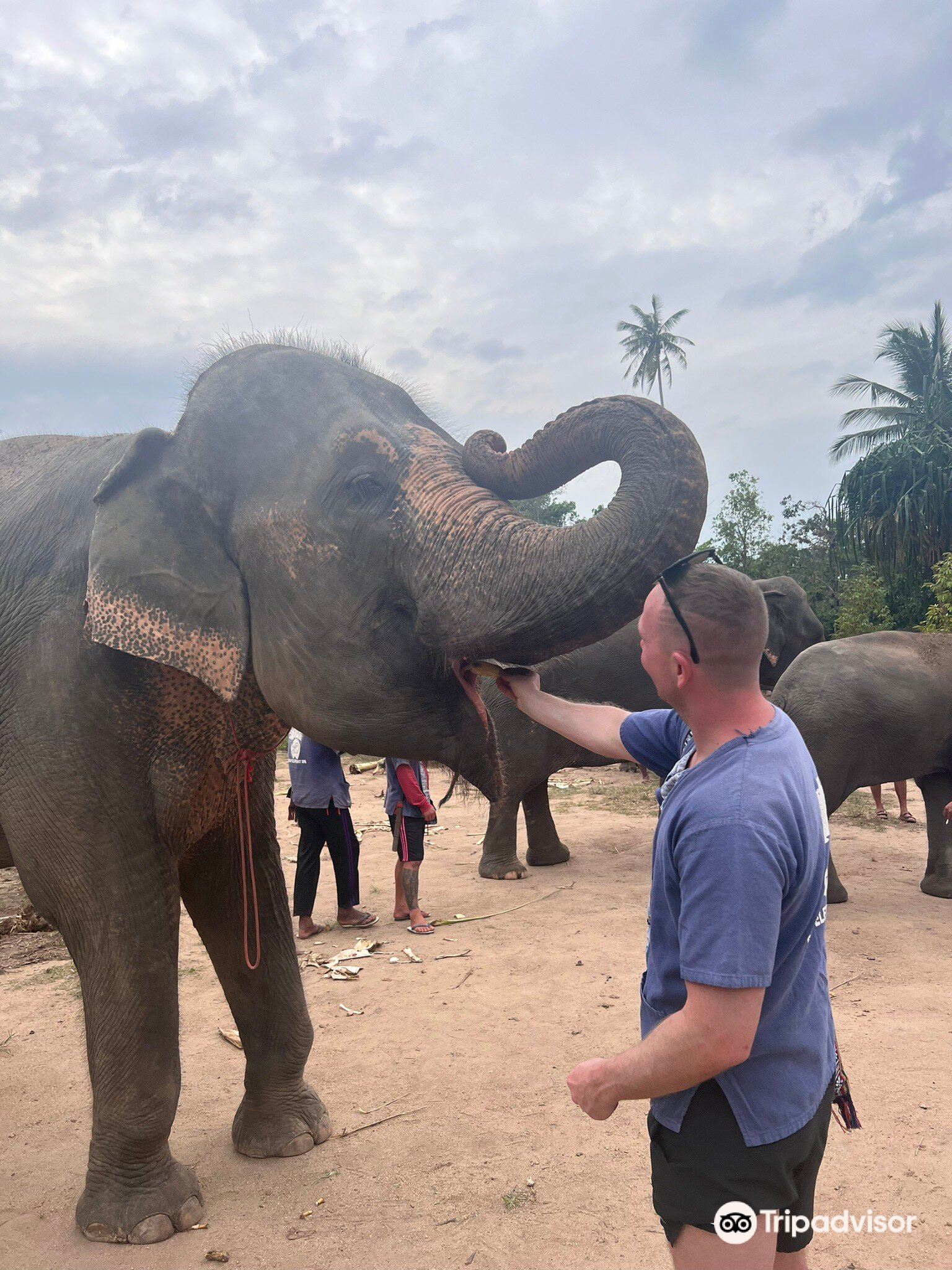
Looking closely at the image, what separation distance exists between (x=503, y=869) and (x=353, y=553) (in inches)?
220

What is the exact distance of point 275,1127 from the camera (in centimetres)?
326

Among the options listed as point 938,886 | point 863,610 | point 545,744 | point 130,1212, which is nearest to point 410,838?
point 545,744

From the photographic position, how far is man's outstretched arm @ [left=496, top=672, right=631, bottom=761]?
2.33 m

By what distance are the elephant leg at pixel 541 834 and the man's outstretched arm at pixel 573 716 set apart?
5.47m

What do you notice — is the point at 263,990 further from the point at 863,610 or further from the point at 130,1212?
the point at 863,610

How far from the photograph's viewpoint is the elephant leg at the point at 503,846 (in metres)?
7.52

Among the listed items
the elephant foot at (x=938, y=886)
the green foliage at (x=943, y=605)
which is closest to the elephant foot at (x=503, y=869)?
the elephant foot at (x=938, y=886)

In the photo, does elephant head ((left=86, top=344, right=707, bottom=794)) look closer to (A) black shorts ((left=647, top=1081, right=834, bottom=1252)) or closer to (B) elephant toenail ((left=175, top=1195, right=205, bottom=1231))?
(A) black shorts ((left=647, top=1081, right=834, bottom=1252))

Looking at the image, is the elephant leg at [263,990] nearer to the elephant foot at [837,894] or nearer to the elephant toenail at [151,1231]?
the elephant toenail at [151,1231]

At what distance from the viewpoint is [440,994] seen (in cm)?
479

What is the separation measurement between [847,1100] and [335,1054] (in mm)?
2766

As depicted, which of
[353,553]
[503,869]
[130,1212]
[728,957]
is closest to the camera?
[728,957]

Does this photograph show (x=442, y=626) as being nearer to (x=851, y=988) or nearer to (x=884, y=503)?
(x=851, y=988)

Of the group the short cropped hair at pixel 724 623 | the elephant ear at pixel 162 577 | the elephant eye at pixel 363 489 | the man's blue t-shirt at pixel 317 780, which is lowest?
the man's blue t-shirt at pixel 317 780
